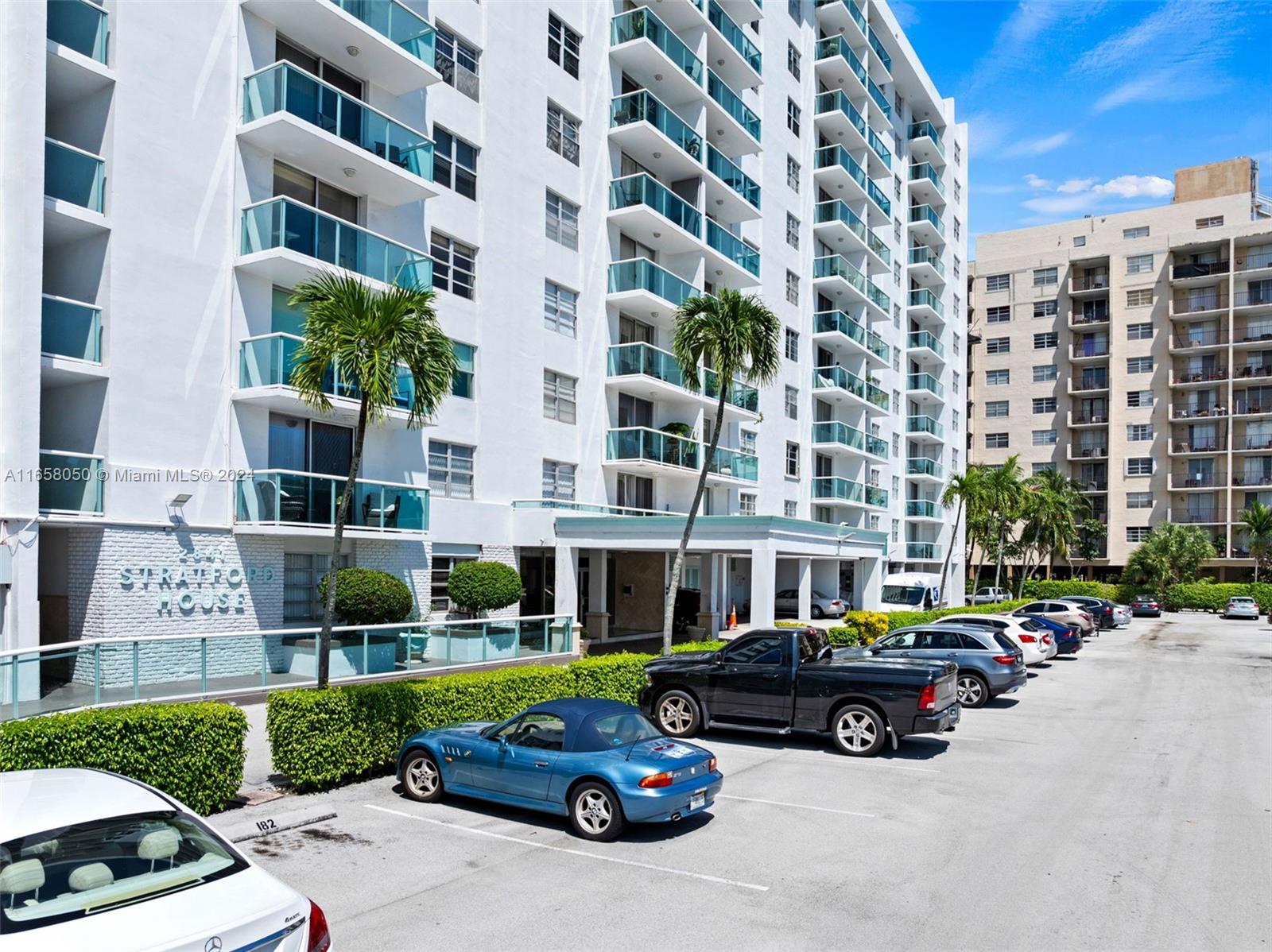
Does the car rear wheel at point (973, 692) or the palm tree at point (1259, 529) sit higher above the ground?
the palm tree at point (1259, 529)

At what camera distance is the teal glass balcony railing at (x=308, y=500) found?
19531 mm

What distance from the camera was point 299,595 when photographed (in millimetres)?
21578

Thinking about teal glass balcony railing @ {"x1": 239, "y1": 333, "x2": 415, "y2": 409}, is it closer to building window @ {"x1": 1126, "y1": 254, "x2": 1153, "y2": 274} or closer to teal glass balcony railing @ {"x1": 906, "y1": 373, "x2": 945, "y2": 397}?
teal glass balcony railing @ {"x1": 906, "y1": 373, "x2": 945, "y2": 397}

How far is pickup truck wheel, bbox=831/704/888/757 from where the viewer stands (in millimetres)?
14758

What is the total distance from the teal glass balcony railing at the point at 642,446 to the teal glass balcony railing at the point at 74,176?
54.3ft

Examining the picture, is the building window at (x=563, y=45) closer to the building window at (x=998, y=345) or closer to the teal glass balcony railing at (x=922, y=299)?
the teal glass balcony railing at (x=922, y=299)

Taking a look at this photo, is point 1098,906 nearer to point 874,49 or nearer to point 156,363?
point 156,363

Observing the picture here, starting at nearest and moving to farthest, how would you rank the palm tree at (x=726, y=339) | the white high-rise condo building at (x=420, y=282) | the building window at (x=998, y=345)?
1. the white high-rise condo building at (x=420, y=282)
2. the palm tree at (x=726, y=339)
3. the building window at (x=998, y=345)

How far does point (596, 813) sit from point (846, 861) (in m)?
2.58

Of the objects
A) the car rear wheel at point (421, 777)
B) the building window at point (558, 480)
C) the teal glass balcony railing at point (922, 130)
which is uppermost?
the teal glass balcony railing at point (922, 130)

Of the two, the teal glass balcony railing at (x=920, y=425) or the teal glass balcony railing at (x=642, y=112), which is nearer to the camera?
the teal glass balcony railing at (x=642, y=112)

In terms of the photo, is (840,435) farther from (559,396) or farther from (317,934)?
(317,934)

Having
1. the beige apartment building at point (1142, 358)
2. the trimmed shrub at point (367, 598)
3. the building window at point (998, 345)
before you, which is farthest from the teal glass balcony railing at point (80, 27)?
the building window at point (998, 345)

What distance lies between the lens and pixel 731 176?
37.0 metres
